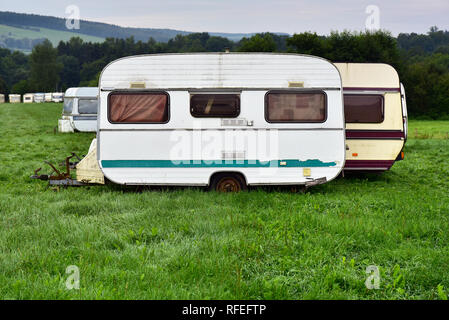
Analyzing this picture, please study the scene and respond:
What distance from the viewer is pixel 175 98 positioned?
9117mm

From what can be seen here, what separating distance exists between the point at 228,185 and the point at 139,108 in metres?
2.50

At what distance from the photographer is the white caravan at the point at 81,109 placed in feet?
76.3

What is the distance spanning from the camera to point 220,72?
9.13 m

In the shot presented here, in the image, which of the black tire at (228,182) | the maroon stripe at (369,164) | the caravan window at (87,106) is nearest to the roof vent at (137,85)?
the black tire at (228,182)

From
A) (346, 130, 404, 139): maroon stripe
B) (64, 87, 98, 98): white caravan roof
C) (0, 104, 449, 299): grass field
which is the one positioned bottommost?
(0, 104, 449, 299): grass field

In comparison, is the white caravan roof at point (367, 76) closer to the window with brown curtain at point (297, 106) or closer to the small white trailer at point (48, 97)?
the window with brown curtain at point (297, 106)

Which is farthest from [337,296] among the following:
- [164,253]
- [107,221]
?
[107,221]

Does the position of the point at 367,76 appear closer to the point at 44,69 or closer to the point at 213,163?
the point at 213,163

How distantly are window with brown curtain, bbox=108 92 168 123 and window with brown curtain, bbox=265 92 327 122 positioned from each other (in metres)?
2.25

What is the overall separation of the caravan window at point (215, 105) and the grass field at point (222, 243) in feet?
5.51

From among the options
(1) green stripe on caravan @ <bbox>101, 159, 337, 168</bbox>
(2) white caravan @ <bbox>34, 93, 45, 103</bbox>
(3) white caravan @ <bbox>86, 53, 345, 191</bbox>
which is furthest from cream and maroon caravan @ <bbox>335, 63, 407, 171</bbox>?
(2) white caravan @ <bbox>34, 93, 45, 103</bbox>

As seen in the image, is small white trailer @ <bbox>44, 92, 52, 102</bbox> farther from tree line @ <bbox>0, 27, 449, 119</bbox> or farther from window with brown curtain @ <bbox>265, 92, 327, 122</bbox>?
window with brown curtain @ <bbox>265, 92, 327, 122</bbox>

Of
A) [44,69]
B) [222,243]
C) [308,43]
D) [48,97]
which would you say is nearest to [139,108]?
[222,243]

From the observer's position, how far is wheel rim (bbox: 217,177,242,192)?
9.29 m
